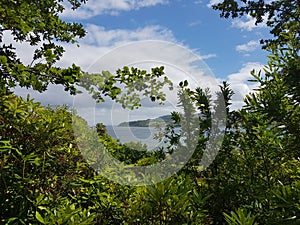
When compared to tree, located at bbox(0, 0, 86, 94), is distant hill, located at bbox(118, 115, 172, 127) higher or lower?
lower

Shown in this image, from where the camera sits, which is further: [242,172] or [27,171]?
[242,172]

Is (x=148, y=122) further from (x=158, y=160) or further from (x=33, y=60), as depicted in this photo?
(x=33, y=60)

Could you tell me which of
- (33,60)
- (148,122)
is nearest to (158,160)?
(148,122)

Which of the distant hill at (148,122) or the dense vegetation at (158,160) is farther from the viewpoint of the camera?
the distant hill at (148,122)

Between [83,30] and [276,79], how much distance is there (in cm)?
329

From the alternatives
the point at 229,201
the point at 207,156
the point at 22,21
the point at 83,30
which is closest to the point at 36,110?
the point at 22,21

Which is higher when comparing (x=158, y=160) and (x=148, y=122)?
(x=148, y=122)

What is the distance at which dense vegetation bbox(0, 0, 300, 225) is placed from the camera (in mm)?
1615

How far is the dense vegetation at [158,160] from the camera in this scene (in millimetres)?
1615

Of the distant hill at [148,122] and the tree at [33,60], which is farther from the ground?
the tree at [33,60]

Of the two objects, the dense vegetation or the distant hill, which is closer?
the dense vegetation

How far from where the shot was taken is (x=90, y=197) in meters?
2.22

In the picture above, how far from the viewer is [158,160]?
2600 millimetres

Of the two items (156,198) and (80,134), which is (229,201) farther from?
(80,134)
